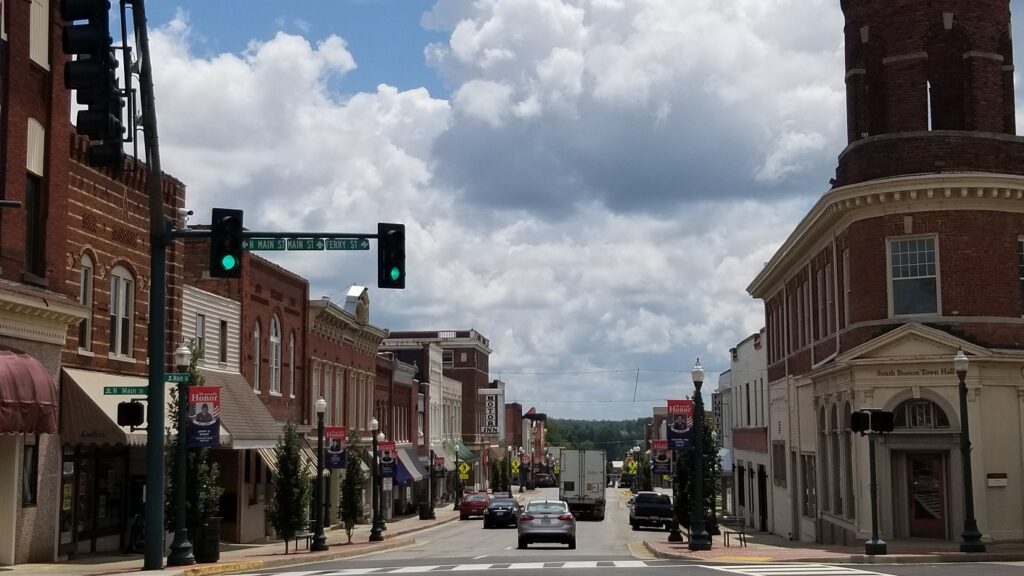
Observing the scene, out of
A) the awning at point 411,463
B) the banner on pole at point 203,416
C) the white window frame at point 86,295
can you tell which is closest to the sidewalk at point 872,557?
the banner on pole at point 203,416

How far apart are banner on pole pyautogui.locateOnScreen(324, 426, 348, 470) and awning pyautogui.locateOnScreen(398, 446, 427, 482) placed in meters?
28.0

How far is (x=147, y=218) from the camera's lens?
106 feet

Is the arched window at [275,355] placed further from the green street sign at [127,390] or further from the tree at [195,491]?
the green street sign at [127,390]

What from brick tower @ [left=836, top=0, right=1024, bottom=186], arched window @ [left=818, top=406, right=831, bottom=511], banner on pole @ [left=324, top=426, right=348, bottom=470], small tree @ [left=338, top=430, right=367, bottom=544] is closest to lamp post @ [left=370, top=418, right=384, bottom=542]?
small tree @ [left=338, top=430, right=367, bottom=544]

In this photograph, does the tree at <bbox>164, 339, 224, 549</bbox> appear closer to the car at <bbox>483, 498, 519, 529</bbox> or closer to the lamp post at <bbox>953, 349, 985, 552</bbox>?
the lamp post at <bbox>953, 349, 985, 552</bbox>

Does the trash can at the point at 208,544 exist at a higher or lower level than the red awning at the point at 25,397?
lower

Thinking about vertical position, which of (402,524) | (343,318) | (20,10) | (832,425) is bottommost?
(402,524)

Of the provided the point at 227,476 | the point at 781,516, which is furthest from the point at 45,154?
the point at 781,516

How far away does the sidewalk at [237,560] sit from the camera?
22.8m

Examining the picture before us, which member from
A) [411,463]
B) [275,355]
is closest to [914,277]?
[275,355]

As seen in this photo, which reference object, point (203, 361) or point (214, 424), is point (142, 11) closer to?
point (214, 424)

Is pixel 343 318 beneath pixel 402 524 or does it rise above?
above

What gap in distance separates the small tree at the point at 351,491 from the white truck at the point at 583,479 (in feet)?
→ 77.2

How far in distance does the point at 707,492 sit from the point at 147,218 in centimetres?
2118
